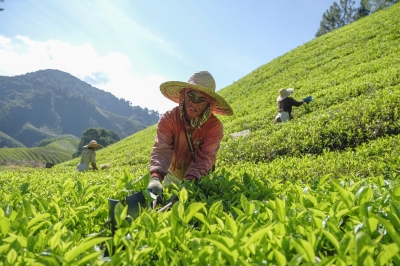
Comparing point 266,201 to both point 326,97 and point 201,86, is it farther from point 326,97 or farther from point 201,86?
point 326,97

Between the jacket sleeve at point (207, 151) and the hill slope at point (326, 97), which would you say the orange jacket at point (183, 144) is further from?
the hill slope at point (326, 97)

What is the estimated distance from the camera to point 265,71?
22.2m

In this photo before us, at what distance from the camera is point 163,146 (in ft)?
10.3

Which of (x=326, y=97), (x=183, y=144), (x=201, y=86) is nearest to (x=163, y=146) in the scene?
(x=183, y=144)

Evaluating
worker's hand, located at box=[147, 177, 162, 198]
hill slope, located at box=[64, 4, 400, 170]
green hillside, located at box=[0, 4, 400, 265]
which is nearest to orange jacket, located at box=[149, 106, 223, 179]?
green hillside, located at box=[0, 4, 400, 265]

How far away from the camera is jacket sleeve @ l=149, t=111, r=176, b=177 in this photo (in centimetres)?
294

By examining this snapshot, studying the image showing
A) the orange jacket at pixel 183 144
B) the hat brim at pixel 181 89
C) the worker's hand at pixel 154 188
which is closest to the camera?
the worker's hand at pixel 154 188

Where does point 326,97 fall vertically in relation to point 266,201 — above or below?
above

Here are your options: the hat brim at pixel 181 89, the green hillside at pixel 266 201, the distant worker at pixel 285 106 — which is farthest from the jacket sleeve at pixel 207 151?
the distant worker at pixel 285 106

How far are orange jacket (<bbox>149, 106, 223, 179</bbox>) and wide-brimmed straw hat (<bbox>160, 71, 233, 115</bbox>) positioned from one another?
0.23 m

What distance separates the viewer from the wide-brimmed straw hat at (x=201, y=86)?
124 inches

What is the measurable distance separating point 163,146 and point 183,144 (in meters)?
0.37

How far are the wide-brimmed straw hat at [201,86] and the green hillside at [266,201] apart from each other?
0.84 meters

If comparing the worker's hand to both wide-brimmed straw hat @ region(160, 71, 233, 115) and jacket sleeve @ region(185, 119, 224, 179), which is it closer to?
jacket sleeve @ region(185, 119, 224, 179)
